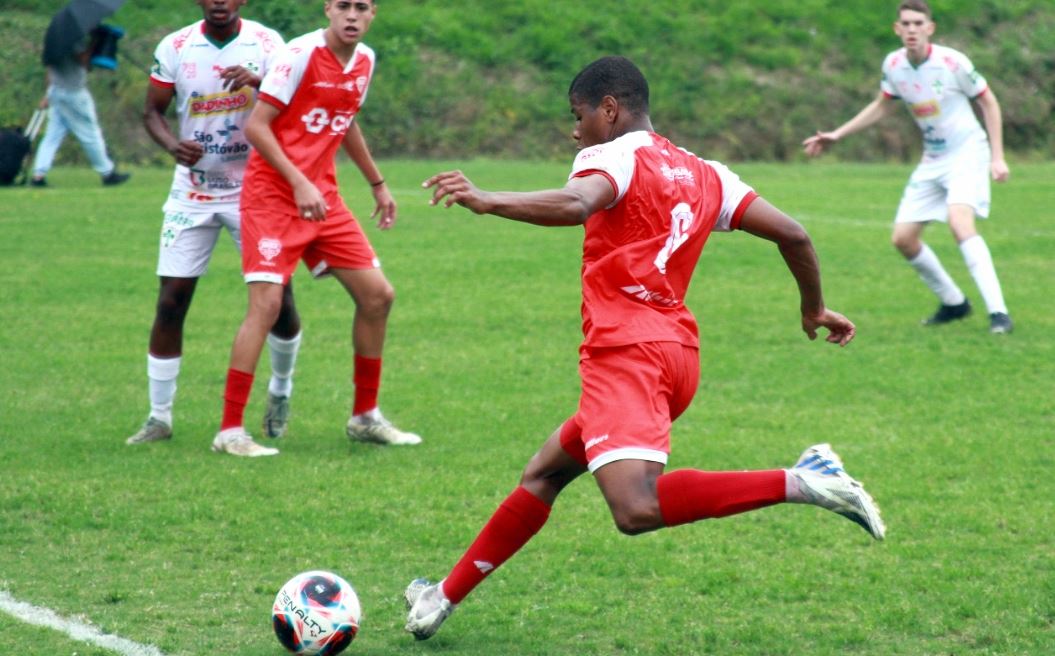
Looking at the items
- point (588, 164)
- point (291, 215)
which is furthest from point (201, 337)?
point (588, 164)

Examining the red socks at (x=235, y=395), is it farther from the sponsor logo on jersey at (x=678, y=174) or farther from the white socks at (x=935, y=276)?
the white socks at (x=935, y=276)

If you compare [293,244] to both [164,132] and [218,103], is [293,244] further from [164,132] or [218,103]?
[164,132]

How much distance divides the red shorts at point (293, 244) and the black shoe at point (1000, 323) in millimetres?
5255

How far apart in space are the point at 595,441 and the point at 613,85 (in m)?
1.09

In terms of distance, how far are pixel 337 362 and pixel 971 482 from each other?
4.57m

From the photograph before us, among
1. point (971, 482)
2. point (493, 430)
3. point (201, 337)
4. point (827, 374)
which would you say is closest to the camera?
point (971, 482)

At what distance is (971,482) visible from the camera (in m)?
6.87

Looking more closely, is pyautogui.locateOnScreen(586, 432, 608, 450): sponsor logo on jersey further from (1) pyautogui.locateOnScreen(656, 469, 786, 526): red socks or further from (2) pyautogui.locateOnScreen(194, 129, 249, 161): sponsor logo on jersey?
(2) pyautogui.locateOnScreen(194, 129, 249, 161): sponsor logo on jersey

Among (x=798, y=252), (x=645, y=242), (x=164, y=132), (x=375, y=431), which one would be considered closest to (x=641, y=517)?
(x=645, y=242)

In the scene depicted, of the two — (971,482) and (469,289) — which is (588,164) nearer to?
(971,482)

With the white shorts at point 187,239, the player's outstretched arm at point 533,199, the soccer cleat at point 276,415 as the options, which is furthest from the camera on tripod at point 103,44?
the player's outstretched arm at point 533,199

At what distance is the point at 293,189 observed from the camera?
22.9 feet

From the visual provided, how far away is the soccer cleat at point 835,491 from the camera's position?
4.35 metres

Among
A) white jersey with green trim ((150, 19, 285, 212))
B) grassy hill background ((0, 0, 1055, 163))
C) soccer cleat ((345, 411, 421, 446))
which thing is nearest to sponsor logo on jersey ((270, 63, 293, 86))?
white jersey with green trim ((150, 19, 285, 212))
